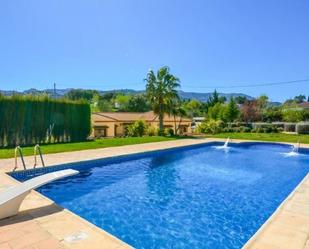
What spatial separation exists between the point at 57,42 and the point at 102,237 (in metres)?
19.1

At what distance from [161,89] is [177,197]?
758 inches

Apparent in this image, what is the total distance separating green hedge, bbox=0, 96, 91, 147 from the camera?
52.9 feet

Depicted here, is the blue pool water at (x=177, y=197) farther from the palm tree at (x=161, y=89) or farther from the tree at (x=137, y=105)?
the tree at (x=137, y=105)

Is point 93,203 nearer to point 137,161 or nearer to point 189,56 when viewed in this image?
point 137,161

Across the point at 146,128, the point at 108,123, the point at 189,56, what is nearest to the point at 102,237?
the point at 146,128

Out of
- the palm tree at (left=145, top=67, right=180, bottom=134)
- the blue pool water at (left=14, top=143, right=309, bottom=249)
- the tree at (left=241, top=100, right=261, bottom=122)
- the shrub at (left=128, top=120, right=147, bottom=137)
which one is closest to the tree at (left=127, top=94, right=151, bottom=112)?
the tree at (left=241, top=100, right=261, bottom=122)

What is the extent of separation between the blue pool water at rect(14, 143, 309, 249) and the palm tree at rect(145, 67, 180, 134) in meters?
13.1

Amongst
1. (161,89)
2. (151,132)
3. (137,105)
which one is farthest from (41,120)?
(137,105)

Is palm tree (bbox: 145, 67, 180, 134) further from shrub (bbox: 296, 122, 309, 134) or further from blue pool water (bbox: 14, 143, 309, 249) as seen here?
shrub (bbox: 296, 122, 309, 134)

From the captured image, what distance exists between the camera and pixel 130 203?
7090 millimetres

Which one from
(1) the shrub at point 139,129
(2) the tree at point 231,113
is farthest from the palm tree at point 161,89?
(2) the tree at point 231,113

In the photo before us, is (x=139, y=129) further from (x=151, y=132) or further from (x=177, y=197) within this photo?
(x=177, y=197)

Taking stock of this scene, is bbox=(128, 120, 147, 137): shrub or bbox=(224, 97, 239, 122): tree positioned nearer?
bbox=(128, 120, 147, 137): shrub

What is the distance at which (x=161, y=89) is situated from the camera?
2606 centimetres
